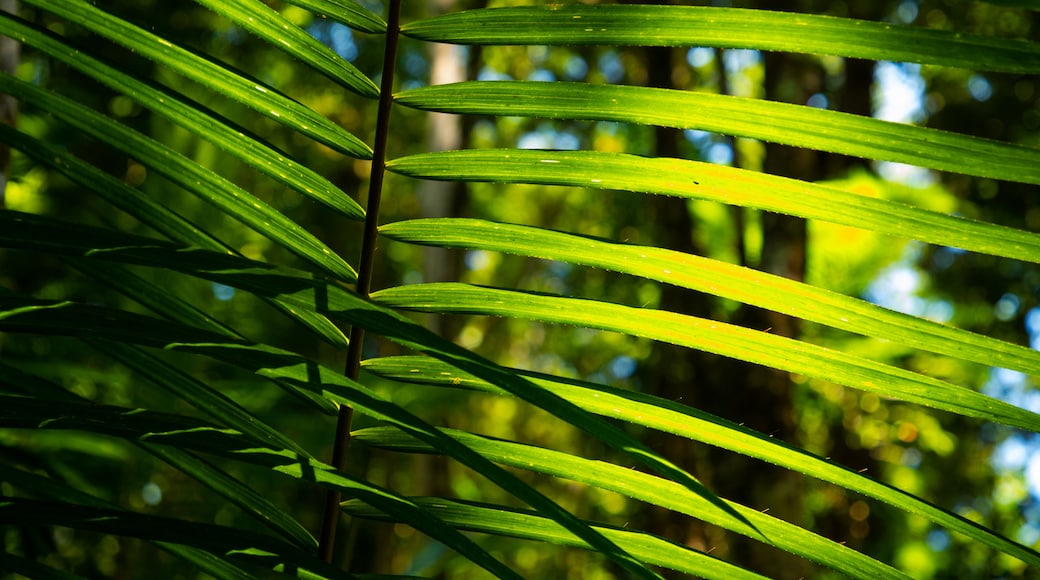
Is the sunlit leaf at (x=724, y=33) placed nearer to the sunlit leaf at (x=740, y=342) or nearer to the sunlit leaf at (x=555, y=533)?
the sunlit leaf at (x=740, y=342)

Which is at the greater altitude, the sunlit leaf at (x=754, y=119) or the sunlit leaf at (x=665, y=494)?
the sunlit leaf at (x=754, y=119)

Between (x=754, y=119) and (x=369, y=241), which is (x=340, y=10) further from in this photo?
(x=754, y=119)

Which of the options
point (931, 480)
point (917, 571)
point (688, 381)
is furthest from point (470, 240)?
point (931, 480)

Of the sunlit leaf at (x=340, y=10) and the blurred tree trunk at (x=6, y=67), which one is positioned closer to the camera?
the sunlit leaf at (x=340, y=10)

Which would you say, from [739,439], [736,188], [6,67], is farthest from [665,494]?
[6,67]

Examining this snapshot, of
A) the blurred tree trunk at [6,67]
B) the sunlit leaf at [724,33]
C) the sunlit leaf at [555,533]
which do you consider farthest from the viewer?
the blurred tree trunk at [6,67]

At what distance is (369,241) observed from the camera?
57cm

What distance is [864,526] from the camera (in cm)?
441

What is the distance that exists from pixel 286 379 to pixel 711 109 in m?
0.29

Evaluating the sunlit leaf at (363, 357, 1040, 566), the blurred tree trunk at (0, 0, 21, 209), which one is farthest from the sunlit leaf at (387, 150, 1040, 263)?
the blurred tree trunk at (0, 0, 21, 209)

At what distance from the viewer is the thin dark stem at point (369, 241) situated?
551 millimetres

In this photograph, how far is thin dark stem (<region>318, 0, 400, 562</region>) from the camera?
551mm

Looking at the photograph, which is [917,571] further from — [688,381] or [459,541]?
[459,541]

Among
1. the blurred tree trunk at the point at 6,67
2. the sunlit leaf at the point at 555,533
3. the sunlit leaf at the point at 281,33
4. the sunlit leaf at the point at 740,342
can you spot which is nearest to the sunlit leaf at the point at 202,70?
the sunlit leaf at the point at 281,33
